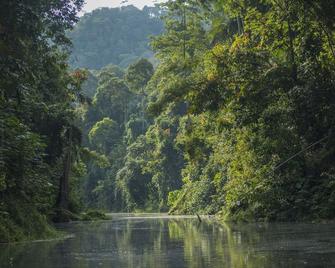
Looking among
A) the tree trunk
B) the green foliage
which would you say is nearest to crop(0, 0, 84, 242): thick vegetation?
the tree trunk

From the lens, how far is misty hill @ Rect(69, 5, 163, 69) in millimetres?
150875

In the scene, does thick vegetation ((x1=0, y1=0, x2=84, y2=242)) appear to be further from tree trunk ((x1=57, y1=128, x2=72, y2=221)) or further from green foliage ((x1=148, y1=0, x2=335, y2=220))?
green foliage ((x1=148, y1=0, x2=335, y2=220))

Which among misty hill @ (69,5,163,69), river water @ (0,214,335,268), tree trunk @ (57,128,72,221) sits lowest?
river water @ (0,214,335,268)

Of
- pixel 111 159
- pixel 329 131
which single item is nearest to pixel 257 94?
pixel 329 131

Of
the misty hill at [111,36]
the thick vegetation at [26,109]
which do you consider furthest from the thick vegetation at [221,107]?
the misty hill at [111,36]

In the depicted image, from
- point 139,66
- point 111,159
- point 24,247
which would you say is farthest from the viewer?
point 111,159

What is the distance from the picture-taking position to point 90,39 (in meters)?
154

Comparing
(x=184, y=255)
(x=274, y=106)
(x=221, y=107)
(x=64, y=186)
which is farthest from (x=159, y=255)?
(x=64, y=186)

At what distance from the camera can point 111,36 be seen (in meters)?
159

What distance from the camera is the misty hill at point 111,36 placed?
150875mm

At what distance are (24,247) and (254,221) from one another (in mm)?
12094

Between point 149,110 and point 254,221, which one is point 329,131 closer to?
point 254,221

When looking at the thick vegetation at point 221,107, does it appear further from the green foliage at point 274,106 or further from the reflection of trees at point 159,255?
the reflection of trees at point 159,255

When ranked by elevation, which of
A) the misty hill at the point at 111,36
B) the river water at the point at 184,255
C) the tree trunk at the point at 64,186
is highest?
the misty hill at the point at 111,36
